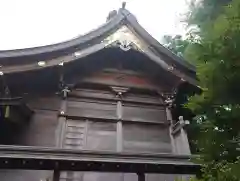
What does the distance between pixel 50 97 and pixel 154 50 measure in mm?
3133

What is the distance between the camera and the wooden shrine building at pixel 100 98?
6562mm

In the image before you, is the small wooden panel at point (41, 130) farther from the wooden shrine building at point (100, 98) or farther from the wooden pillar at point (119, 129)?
the wooden pillar at point (119, 129)

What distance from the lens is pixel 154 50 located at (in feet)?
27.1

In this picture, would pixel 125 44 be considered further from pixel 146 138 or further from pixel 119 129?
pixel 146 138

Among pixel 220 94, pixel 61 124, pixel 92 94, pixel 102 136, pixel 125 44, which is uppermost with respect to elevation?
pixel 125 44

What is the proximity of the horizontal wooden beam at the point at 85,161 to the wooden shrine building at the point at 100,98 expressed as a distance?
0.06 meters

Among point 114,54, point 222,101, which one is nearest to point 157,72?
point 114,54

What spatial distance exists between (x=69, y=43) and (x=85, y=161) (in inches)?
147

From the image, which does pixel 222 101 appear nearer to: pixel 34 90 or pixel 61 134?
pixel 61 134

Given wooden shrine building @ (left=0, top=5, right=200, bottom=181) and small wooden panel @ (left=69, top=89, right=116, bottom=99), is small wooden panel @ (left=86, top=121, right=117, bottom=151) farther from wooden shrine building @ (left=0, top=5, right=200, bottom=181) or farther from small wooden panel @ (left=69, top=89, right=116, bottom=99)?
small wooden panel @ (left=69, top=89, right=116, bottom=99)

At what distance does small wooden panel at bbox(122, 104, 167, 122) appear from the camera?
25.4 feet

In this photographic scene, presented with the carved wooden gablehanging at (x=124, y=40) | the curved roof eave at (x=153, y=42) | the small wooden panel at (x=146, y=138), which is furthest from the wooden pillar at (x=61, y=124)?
the curved roof eave at (x=153, y=42)

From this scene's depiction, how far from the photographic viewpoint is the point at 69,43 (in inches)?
298

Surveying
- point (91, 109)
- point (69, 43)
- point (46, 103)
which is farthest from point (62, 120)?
point (69, 43)
